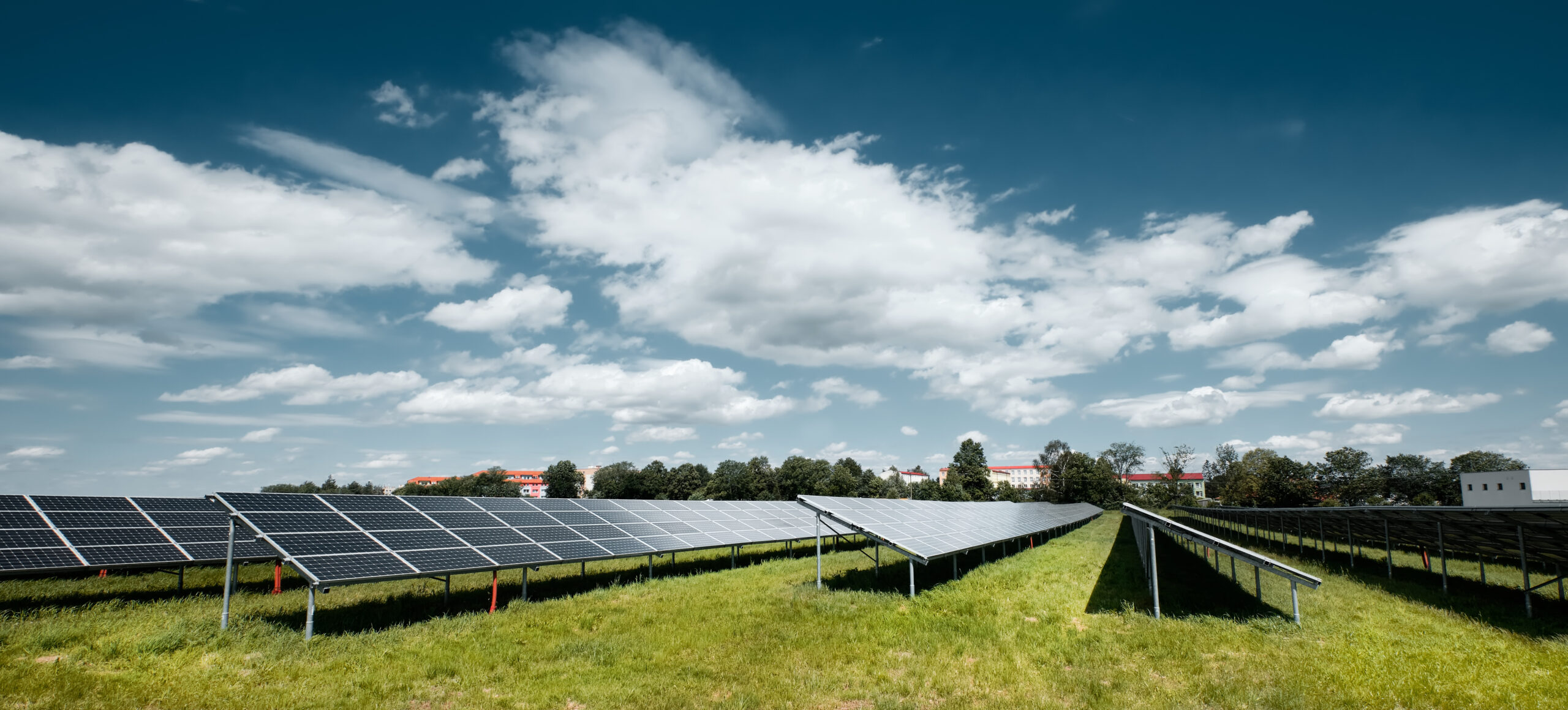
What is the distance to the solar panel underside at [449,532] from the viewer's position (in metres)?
17.0

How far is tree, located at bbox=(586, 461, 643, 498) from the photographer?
136 meters

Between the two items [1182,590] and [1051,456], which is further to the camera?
[1051,456]

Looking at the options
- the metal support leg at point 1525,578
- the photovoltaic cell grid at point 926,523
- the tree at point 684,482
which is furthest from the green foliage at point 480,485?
the metal support leg at point 1525,578

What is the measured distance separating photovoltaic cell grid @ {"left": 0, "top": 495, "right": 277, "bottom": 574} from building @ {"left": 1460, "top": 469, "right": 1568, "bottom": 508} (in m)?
115

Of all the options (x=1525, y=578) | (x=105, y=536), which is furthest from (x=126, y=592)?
(x=1525, y=578)

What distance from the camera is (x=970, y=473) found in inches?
5074

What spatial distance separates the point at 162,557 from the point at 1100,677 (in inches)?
1134

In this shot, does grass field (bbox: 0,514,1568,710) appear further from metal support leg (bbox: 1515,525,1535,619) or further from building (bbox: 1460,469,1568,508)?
building (bbox: 1460,469,1568,508)

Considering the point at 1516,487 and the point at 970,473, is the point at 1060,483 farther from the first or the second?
the point at 1516,487

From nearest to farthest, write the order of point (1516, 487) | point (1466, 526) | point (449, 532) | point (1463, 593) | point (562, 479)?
point (449, 532)
point (1463, 593)
point (1466, 526)
point (1516, 487)
point (562, 479)

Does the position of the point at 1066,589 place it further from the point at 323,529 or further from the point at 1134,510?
the point at 323,529

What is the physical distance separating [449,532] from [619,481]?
121 m

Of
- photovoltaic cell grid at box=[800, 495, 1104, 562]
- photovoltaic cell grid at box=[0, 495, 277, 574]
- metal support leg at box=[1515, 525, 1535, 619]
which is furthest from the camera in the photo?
photovoltaic cell grid at box=[800, 495, 1104, 562]

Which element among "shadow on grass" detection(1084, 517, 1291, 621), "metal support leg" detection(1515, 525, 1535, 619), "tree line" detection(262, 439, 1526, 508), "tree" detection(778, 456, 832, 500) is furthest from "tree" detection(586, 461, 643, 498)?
"metal support leg" detection(1515, 525, 1535, 619)
